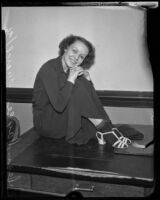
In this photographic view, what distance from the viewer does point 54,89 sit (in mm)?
1167

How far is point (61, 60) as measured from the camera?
1.17 metres

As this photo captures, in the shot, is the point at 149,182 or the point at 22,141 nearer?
the point at 149,182

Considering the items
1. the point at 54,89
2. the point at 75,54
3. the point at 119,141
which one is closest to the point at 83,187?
the point at 119,141

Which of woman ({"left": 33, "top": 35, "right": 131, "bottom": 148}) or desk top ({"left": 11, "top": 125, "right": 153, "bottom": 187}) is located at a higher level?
woman ({"left": 33, "top": 35, "right": 131, "bottom": 148})

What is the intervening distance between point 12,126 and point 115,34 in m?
0.49

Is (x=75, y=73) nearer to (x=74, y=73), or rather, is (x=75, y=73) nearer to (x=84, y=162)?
(x=74, y=73)

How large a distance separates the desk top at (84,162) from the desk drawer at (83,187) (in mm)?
18

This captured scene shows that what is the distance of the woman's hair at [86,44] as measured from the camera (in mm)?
1134

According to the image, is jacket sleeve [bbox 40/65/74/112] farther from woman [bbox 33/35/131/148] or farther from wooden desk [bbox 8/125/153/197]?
wooden desk [bbox 8/125/153/197]

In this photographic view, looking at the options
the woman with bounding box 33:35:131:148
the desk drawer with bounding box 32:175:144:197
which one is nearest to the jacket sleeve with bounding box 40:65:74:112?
the woman with bounding box 33:35:131:148

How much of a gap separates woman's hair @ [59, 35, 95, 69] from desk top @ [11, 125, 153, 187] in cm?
28

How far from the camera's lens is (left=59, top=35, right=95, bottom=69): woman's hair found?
3.72 ft

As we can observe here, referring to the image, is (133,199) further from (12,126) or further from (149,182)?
(12,126)

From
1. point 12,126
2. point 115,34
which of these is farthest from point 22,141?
point 115,34
